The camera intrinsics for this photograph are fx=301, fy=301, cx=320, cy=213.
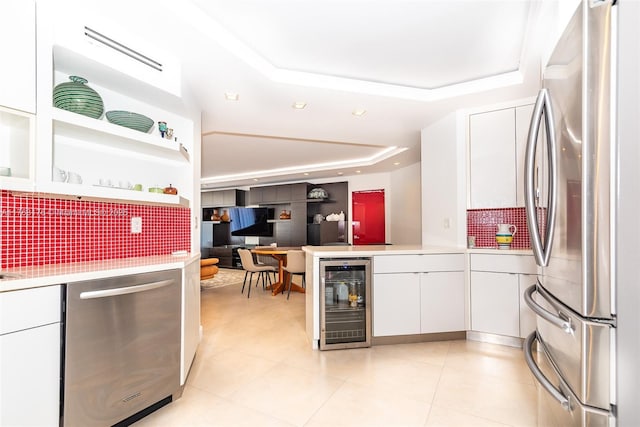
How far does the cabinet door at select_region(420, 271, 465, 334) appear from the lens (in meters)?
2.98

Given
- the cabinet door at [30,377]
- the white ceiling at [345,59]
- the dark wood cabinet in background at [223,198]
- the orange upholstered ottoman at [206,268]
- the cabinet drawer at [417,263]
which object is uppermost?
the white ceiling at [345,59]

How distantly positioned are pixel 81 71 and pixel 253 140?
2.81 metres

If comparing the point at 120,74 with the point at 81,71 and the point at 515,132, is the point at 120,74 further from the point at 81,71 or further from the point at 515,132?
the point at 515,132

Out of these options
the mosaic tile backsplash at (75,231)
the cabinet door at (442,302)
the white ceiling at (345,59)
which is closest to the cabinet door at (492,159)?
the white ceiling at (345,59)

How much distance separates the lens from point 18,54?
1.49 metres

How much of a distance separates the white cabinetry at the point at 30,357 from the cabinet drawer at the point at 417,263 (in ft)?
7.70

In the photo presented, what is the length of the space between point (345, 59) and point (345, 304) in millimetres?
2213

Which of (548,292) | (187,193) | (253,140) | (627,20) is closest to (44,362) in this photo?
(187,193)

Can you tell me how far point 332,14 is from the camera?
1.93 metres

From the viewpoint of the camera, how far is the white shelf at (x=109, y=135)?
A: 1.74m

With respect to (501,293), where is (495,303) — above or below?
below

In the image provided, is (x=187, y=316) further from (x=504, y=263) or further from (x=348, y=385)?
(x=504, y=263)

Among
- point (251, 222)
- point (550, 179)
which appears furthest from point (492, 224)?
point (251, 222)

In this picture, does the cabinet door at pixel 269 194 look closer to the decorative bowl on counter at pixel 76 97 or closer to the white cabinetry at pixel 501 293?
the white cabinetry at pixel 501 293
